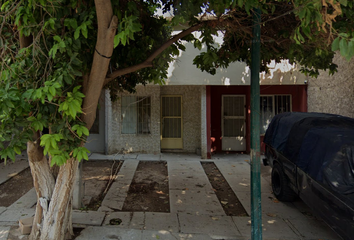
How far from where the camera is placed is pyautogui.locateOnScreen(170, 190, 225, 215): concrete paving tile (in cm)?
588

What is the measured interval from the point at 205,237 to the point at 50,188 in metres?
2.58

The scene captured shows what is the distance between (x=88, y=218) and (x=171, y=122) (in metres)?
6.90

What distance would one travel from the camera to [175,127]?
11.8 meters

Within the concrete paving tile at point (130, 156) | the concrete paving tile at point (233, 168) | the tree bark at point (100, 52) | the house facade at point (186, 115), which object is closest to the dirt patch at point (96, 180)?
the concrete paving tile at point (130, 156)

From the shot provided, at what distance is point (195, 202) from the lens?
636 cm

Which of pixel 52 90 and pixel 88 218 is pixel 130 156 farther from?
pixel 52 90

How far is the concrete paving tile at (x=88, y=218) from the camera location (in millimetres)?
5113

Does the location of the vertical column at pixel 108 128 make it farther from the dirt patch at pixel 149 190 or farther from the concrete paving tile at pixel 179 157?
the concrete paving tile at pixel 179 157

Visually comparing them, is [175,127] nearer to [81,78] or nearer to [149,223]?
[149,223]

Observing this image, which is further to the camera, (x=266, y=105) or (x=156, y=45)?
(x=266, y=105)

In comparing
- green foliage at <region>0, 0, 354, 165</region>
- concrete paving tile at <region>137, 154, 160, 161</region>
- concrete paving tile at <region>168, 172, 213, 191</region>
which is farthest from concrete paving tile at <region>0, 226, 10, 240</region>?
concrete paving tile at <region>137, 154, 160, 161</region>

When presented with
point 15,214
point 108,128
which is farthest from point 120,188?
point 108,128

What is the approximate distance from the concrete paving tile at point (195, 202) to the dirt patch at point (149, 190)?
19cm

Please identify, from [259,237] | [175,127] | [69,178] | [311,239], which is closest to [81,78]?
[69,178]
